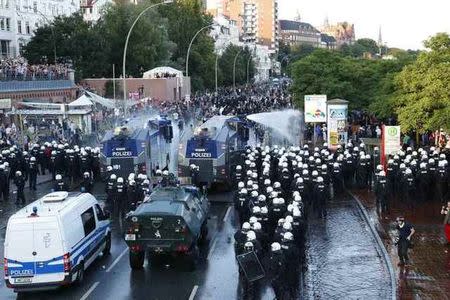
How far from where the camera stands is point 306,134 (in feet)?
141

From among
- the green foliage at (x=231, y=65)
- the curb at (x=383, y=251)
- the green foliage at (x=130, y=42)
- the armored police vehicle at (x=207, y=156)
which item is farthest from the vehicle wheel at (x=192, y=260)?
the green foliage at (x=231, y=65)

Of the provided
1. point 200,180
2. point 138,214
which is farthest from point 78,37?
point 138,214

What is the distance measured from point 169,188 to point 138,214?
2506 mm

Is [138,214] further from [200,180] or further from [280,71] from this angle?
[280,71]

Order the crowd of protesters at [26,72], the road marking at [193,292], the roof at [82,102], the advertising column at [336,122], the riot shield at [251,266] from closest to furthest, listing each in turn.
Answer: the riot shield at [251,266] → the road marking at [193,292] → the advertising column at [336,122] → the roof at [82,102] → the crowd of protesters at [26,72]

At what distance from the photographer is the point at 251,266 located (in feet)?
45.0

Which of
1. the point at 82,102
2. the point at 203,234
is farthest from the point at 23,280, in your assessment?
the point at 82,102

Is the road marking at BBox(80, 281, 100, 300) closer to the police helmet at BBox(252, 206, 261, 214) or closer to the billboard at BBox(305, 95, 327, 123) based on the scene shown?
the police helmet at BBox(252, 206, 261, 214)

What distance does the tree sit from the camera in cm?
2980

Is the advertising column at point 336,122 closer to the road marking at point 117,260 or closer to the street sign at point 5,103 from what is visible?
the road marking at point 117,260

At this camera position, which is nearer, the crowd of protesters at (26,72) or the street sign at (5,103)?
the street sign at (5,103)

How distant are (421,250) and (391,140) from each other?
9.01 meters

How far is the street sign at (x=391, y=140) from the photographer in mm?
26031

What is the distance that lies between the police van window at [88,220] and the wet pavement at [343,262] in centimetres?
537
